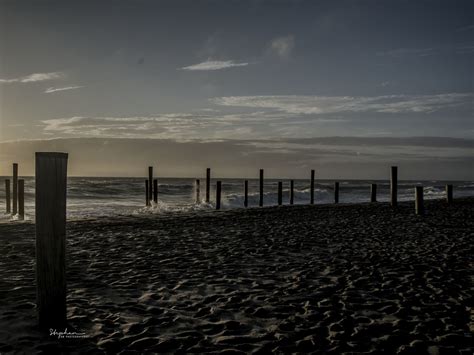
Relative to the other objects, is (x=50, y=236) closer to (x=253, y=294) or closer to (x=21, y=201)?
(x=253, y=294)

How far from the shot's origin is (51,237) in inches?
181

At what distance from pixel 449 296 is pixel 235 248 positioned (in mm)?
5207

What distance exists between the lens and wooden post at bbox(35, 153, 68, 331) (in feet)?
14.7

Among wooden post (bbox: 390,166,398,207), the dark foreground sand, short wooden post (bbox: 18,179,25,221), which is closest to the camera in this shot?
the dark foreground sand

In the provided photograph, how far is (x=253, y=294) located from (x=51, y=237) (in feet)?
9.81

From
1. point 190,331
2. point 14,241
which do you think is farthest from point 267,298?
point 14,241

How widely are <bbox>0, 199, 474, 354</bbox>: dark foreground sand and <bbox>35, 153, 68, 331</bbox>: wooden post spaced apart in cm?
28

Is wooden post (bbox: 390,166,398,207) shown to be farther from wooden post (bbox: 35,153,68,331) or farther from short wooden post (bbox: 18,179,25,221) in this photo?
wooden post (bbox: 35,153,68,331)

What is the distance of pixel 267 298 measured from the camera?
6.00 meters

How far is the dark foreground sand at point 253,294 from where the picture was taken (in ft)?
14.5
